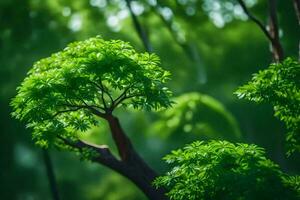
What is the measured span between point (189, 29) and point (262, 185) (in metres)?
16.3

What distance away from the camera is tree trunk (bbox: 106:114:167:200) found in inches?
459

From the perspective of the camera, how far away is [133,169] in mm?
11953

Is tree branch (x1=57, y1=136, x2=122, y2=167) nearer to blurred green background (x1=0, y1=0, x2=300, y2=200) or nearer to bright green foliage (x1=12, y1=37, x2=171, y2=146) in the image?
bright green foliage (x1=12, y1=37, x2=171, y2=146)

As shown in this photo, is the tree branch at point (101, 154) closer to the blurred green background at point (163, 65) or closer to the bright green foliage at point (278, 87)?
the bright green foliage at point (278, 87)

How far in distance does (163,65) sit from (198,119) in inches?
338

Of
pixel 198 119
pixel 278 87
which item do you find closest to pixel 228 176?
pixel 278 87

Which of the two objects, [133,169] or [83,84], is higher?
[83,84]

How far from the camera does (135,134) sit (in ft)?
80.7

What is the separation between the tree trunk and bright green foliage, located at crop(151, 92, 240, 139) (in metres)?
6.00

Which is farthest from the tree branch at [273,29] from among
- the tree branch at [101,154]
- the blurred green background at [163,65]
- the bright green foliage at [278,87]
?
the blurred green background at [163,65]

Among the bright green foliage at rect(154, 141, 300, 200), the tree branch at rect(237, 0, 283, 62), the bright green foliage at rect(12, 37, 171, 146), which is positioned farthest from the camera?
the tree branch at rect(237, 0, 283, 62)

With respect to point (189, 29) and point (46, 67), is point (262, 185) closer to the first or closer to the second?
point (46, 67)

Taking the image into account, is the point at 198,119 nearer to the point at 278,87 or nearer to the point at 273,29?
the point at 273,29

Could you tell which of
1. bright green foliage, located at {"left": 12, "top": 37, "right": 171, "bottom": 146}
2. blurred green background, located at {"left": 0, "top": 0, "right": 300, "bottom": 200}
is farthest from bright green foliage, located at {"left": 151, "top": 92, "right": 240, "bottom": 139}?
bright green foliage, located at {"left": 12, "top": 37, "right": 171, "bottom": 146}
